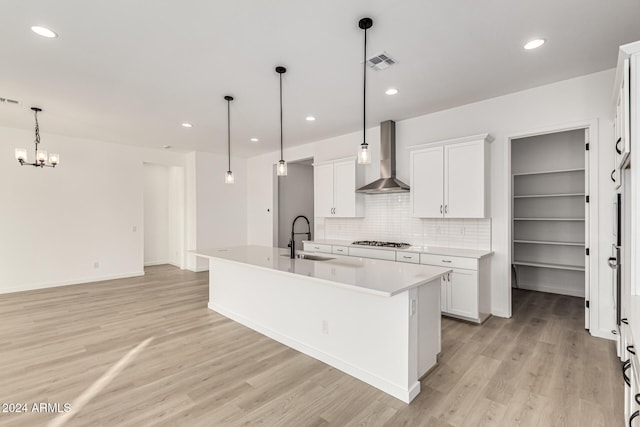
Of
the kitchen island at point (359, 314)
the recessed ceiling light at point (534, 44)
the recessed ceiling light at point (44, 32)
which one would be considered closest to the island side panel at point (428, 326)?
the kitchen island at point (359, 314)

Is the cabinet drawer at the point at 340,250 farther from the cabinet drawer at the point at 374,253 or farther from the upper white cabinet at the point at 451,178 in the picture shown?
the upper white cabinet at the point at 451,178

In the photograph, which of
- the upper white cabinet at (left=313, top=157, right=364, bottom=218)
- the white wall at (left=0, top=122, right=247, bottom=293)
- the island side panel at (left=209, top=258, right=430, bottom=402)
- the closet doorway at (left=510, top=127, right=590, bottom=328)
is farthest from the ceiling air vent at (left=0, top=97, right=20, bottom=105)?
the closet doorway at (left=510, top=127, right=590, bottom=328)

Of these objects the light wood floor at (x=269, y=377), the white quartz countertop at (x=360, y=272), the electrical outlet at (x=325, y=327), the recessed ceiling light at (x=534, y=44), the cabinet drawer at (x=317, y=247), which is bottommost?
the light wood floor at (x=269, y=377)

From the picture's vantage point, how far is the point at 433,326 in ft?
8.57

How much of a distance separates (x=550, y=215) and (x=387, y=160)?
120 inches

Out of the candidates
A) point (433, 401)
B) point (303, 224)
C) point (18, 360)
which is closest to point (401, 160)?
point (433, 401)

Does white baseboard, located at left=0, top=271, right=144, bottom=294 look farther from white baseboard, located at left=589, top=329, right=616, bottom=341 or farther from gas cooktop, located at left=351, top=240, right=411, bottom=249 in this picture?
white baseboard, located at left=589, top=329, right=616, bottom=341

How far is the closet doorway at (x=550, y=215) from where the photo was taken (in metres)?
4.90

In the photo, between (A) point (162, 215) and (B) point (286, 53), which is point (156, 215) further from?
(B) point (286, 53)

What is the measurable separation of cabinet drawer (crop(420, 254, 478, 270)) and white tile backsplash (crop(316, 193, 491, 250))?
58cm

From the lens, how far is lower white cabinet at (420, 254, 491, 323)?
361 centimetres

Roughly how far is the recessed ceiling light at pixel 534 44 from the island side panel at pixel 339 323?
2.39 meters

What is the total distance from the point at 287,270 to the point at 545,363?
2.46m

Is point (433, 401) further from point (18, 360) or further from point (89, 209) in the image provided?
point (89, 209)
